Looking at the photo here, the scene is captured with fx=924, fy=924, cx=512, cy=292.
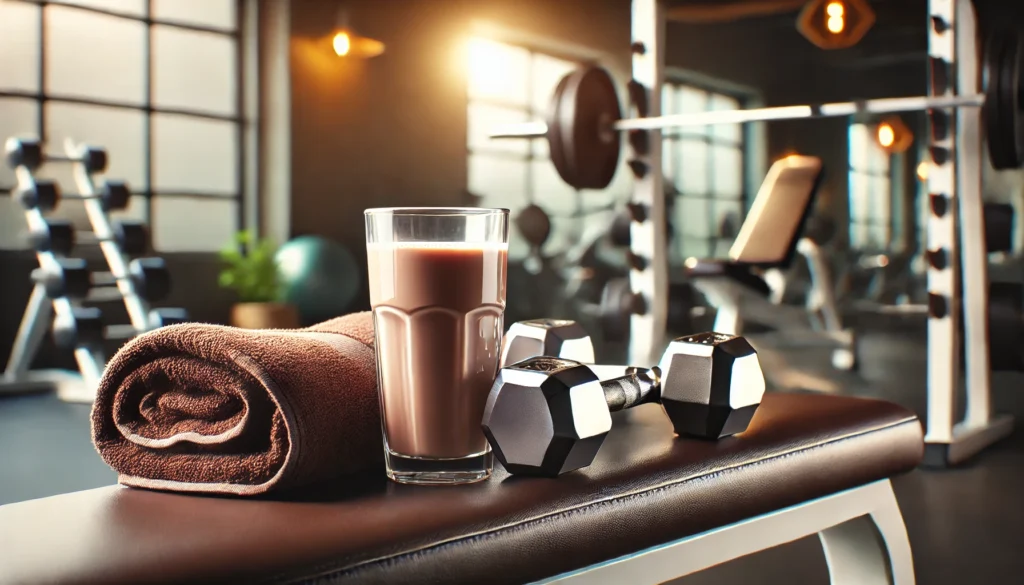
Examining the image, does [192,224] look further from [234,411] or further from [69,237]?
[234,411]

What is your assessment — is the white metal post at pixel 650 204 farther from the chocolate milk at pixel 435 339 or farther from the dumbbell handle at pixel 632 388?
the chocolate milk at pixel 435 339

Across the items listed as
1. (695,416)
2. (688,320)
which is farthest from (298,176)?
(695,416)

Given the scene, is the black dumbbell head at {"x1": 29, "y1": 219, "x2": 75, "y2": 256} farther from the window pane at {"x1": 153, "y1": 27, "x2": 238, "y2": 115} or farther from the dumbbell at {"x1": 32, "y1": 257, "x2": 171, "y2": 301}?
the window pane at {"x1": 153, "y1": 27, "x2": 238, "y2": 115}

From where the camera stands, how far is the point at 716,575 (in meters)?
1.28

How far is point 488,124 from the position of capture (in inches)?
249

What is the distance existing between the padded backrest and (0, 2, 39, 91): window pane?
3.22 m

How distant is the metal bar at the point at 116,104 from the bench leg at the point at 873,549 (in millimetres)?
4298

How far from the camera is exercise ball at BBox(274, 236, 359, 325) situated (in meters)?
4.79

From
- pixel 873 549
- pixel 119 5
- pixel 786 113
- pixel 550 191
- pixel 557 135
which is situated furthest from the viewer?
pixel 550 191

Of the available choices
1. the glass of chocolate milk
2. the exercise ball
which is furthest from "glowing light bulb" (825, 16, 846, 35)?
the exercise ball

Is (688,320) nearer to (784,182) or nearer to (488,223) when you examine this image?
(784,182)

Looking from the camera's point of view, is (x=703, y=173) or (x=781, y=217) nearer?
(x=781, y=217)

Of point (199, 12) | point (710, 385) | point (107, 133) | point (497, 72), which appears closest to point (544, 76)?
point (497, 72)

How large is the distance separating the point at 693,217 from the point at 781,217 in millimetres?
4026
